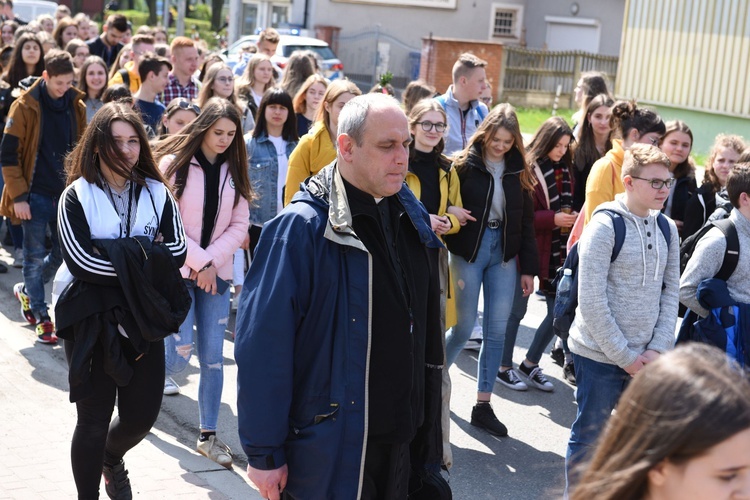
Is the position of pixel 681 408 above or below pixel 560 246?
above

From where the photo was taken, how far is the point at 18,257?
1007 centimetres

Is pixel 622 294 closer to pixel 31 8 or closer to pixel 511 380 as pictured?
pixel 511 380

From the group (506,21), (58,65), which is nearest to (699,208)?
(58,65)

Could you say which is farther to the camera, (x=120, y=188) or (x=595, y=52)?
(x=595, y=52)

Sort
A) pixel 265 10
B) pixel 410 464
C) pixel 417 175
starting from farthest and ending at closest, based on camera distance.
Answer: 1. pixel 265 10
2. pixel 417 175
3. pixel 410 464

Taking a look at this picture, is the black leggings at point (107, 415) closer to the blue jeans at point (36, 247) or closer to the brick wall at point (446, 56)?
the blue jeans at point (36, 247)

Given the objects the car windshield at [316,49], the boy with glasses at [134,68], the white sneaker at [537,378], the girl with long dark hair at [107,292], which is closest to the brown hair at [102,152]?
the girl with long dark hair at [107,292]

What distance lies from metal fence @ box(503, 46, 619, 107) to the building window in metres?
5.44

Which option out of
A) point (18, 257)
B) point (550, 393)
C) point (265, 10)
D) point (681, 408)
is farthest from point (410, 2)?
point (681, 408)

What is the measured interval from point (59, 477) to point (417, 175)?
2.76m

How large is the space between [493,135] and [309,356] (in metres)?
3.19

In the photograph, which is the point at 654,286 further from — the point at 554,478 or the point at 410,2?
the point at 410,2

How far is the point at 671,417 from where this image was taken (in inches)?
77.0

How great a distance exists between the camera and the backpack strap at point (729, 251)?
5250 mm
